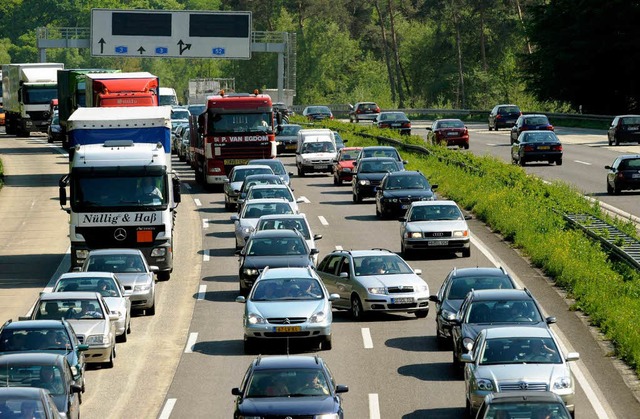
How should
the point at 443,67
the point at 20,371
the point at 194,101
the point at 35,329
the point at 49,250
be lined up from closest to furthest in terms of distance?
1. the point at 20,371
2. the point at 35,329
3. the point at 49,250
4. the point at 194,101
5. the point at 443,67

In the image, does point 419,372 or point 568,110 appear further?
point 568,110

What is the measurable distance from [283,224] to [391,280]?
806cm

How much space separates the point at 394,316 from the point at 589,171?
31.1 m

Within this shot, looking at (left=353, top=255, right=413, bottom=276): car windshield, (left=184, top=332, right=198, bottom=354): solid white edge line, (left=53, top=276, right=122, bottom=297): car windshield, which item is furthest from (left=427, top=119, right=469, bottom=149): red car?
(left=53, top=276, right=122, bottom=297): car windshield

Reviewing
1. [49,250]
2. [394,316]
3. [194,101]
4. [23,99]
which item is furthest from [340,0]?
[394,316]

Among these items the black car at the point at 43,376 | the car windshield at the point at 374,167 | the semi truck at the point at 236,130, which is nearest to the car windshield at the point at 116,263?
the black car at the point at 43,376

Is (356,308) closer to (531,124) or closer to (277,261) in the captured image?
(277,261)

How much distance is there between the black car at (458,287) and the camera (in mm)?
27078

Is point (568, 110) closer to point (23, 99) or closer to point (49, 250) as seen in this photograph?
point (23, 99)

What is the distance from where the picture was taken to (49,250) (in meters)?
45.3

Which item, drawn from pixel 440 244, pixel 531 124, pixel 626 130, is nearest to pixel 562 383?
pixel 440 244

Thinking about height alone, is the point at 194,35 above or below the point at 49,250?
above

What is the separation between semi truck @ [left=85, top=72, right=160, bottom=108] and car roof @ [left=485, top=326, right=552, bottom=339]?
31421mm

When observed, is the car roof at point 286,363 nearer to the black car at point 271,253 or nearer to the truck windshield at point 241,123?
the black car at point 271,253
